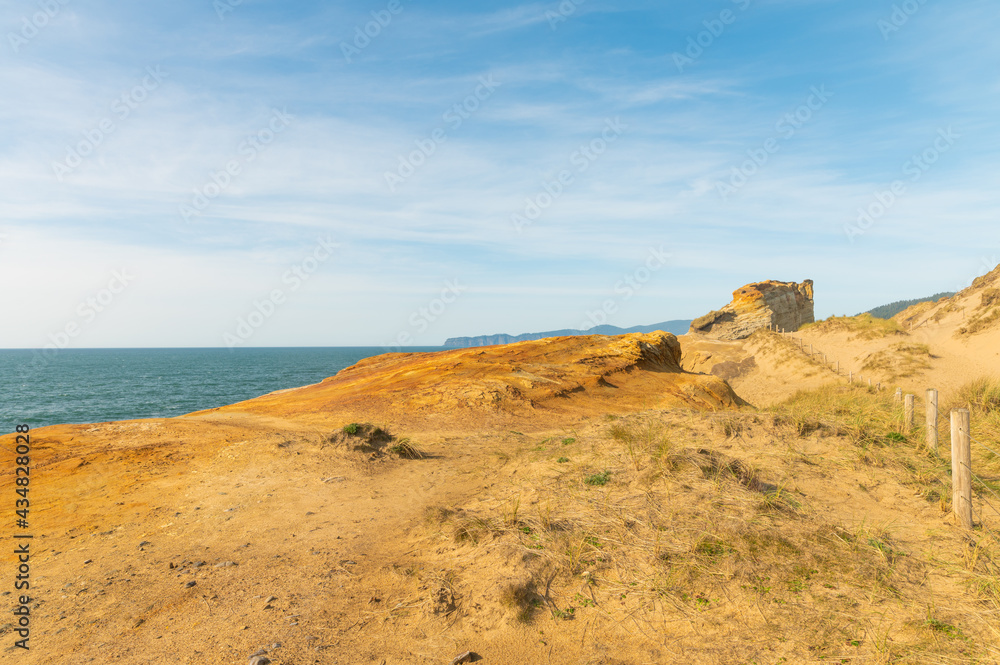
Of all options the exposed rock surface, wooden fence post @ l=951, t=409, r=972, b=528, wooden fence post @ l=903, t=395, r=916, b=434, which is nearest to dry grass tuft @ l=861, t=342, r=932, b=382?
the exposed rock surface

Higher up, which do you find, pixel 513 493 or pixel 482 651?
pixel 513 493

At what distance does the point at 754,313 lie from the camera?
2313 inches

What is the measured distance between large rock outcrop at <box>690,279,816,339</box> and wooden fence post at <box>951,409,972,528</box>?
173 feet

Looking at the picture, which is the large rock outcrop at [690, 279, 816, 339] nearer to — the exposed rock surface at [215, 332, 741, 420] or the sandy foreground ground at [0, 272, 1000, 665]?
the exposed rock surface at [215, 332, 741, 420]

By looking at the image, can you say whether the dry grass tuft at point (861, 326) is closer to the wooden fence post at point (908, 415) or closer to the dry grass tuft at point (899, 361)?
the dry grass tuft at point (899, 361)

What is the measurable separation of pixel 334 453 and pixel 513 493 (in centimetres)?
432

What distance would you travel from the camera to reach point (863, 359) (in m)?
35.3

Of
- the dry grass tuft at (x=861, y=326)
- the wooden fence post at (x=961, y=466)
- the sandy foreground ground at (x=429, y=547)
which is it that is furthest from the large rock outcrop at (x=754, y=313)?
the wooden fence post at (x=961, y=466)

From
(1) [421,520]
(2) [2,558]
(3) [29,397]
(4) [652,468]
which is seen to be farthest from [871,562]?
(3) [29,397]

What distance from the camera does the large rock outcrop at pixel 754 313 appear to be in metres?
57.9

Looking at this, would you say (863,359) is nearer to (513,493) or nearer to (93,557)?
(513,493)

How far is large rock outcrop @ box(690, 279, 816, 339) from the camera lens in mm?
57906

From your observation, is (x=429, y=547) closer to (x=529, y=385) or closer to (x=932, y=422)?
(x=932, y=422)

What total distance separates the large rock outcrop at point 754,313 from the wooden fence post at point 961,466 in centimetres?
5271
